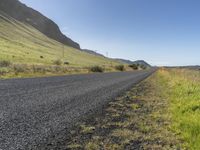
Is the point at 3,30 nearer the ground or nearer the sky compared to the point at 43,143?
nearer the sky

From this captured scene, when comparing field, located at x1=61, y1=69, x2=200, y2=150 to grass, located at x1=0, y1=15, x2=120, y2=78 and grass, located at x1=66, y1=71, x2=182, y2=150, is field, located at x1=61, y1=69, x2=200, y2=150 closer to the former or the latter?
grass, located at x1=66, y1=71, x2=182, y2=150

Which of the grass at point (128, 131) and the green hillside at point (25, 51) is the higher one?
the green hillside at point (25, 51)

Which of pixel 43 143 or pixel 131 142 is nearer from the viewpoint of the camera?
pixel 43 143

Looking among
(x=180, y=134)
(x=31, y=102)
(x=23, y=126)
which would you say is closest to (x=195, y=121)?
(x=180, y=134)

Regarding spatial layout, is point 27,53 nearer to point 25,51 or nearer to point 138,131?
point 25,51

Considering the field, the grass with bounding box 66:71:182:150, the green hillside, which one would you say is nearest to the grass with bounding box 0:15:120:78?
the green hillside

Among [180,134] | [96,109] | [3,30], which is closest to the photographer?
[180,134]

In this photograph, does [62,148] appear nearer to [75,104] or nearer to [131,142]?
[131,142]

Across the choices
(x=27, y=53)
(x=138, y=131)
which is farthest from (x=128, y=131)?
(x=27, y=53)

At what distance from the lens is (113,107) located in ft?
46.0

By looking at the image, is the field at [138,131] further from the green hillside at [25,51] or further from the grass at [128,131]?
the green hillside at [25,51]

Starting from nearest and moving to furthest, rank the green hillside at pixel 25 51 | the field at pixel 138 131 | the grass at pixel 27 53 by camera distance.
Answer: the field at pixel 138 131 < the grass at pixel 27 53 < the green hillside at pixel 25 51

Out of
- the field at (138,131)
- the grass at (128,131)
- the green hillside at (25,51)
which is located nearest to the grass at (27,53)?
the green hillside at (25,51)

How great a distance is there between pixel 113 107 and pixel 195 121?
196 inches
